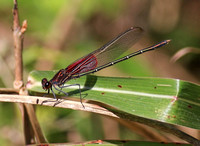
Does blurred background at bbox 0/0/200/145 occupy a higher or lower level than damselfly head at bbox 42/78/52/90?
higher

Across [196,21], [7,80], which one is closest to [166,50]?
[196,21]

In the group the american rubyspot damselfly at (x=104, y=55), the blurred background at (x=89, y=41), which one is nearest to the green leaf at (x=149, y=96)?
the american rubyspot damselfly at (x=104, y=55)

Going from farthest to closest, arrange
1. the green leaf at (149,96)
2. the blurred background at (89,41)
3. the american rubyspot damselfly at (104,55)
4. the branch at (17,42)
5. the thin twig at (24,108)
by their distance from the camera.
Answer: the blurred background at (89,41) → the american rubyspot damselfly at (104,55) → the branch at (17,42) → the thin twig at (24,108) → the green leaf at (149,96)

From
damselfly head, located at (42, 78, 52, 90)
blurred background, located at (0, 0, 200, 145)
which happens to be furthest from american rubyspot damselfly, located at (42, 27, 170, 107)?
blurred background, located at (0, 0, 200, 145)

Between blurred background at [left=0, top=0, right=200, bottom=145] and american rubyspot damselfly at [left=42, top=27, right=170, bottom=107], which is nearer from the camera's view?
american rubyspot damselfly at [left=42, top=27, right=170, bottom=107]

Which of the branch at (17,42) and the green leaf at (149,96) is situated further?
the branch at (17,42)

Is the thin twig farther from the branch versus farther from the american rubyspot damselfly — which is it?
the american rubyspot damselfly

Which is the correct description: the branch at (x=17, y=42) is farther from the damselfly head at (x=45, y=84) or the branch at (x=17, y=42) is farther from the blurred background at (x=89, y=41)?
the blurred background at (x=89, y=41)
